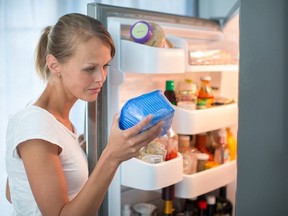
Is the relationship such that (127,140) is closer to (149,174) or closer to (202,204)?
(149,174)

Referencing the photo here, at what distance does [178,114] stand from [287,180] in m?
0.55

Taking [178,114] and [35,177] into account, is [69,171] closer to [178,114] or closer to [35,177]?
[35,177]

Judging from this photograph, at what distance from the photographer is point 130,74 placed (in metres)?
1.29

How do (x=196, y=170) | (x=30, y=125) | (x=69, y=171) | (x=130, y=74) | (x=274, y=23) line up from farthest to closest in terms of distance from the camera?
(x=196, y=170) → (x=130, y=74) → (x=69, y=171) → (x=30, y=125) → (x=274, y=23)

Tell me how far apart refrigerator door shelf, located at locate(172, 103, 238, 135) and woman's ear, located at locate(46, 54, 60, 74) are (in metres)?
0.48

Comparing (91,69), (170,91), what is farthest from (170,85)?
(91,69)

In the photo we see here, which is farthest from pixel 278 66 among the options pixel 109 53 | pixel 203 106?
pixel 203 106

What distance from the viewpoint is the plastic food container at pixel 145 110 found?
2.84 ft

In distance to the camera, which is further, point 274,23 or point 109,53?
point 109,53

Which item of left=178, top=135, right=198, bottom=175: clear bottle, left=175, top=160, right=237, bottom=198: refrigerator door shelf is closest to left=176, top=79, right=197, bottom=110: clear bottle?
left=178, top=135, right=198, bottom=175: clear bottle

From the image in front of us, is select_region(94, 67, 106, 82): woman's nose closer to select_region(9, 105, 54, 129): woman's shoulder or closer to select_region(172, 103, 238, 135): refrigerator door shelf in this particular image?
select_region(9, 105, 54, 129): woman's shoulder

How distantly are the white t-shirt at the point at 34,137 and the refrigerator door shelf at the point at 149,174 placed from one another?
0.18 meters

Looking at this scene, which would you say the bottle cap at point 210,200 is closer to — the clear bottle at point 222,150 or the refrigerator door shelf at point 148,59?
the clear bottle at point 222,150

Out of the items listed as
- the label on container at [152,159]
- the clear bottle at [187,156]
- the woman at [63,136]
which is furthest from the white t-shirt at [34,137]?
the clear bottle at [187,156]
